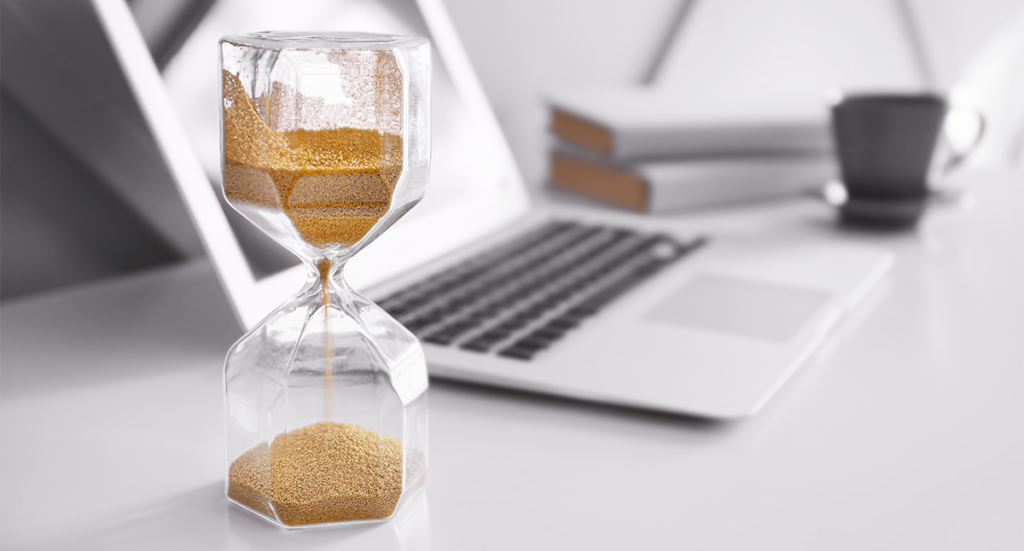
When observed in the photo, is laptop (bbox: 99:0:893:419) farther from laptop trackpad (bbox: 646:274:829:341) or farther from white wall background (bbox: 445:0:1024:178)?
white wall background (bbox: 445:0:1024:178)

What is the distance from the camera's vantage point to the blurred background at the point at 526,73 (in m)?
0.68

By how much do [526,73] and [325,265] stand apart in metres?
0.88

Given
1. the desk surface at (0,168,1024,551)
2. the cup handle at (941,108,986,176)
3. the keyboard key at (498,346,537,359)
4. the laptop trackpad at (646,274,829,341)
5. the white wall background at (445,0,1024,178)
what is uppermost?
the white wall background at (445,0,1024,178)

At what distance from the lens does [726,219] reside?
3.26 ft

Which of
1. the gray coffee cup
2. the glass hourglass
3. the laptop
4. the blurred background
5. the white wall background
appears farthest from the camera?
the white wall background

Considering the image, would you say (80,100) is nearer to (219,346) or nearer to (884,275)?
(219,346)

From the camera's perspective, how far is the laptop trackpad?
0.63 metres

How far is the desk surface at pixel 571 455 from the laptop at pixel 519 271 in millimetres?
21

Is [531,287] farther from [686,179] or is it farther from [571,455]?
[686,179]

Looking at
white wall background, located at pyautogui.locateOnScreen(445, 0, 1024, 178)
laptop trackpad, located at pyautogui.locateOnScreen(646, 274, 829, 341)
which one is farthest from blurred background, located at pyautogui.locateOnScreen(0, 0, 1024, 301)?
laptop trackpad, located at pyautogui.locateOnScreen(646, 274, 829, 341)

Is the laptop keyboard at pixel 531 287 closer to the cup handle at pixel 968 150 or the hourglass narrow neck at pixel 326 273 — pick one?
the hourglass narrow neck at pixel 326 273

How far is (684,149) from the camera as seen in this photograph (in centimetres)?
104

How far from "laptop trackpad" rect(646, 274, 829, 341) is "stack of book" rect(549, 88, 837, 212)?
28 cm

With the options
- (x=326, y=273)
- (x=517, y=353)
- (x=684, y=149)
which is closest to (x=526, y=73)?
(x=684, y=149)
